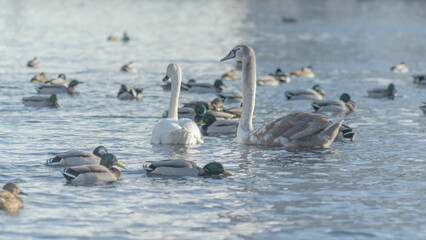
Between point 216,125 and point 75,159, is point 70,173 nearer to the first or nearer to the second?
point 75,159

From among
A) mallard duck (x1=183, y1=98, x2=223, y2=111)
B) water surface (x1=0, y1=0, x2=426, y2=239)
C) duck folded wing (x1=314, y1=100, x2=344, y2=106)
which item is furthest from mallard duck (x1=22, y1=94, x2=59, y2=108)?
duck folded wing (x1=314, y1=100, x2=344, y2=106)

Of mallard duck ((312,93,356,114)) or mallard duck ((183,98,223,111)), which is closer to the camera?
mallard duck ((183,98,223,111))

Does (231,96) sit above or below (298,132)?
above

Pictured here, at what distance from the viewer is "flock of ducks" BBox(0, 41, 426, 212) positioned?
14.5 m

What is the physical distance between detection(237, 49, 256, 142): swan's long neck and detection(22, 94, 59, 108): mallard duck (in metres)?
7.55

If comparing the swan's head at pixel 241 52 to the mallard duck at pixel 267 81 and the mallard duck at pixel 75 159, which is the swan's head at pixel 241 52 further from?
the mallard duck at pixel 267 81

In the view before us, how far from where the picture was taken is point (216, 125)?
2131 centimetres

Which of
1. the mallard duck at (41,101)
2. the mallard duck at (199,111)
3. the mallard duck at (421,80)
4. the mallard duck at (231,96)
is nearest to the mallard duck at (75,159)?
the mallard duck at (199,111)

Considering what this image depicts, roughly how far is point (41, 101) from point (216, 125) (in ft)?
21.2

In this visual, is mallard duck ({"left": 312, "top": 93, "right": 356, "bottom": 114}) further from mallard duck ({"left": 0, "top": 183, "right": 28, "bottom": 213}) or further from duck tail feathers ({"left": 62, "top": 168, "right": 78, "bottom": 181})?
mallard duck ({"left": 0, "top": 183, "right": 28, "bottom": 213})

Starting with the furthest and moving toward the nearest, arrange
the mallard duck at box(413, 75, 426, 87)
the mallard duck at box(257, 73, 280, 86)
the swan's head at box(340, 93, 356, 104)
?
the mallard duck at box(413, 75, 426, 87), the mallard duck at box(257, 73, 280, 86), the swan's head at box(340, 93, 356, 104)

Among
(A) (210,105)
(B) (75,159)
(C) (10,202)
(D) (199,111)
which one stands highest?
(A) (210,105)

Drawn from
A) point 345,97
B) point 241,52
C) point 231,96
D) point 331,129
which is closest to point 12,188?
point 331,129

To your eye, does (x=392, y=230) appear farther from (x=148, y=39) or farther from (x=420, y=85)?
(x=148, y=39)
